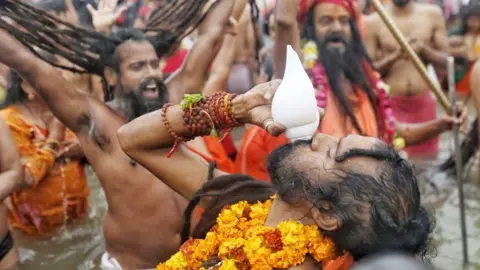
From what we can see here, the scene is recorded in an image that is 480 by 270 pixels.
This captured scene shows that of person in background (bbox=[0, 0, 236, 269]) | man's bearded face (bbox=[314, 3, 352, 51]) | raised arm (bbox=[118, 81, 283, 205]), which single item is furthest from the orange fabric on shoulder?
raised arm (bbox=[118, 81, 283, 205])

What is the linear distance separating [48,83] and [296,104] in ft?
5.58

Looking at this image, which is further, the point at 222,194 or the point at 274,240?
the point at 222,194

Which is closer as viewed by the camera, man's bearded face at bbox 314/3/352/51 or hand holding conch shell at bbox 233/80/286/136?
hand holding conch shell at bbox 233/80/286/136

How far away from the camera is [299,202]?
6.53 ft

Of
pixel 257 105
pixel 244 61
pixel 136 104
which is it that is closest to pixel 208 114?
pixel 257 105

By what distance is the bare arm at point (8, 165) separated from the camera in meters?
3.43

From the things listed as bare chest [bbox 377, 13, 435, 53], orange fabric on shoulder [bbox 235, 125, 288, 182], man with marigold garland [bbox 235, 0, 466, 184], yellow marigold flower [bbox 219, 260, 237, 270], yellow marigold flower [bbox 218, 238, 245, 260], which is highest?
yellow marigold flower [bbox 218, 238, 245, 260]

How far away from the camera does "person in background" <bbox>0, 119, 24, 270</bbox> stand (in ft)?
11.3

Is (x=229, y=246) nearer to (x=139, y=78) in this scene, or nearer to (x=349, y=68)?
(x=139, y=78)

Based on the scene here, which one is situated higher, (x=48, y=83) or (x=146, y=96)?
(x=48, y=83)

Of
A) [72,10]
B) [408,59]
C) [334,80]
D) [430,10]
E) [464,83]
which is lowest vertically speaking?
[464,83]

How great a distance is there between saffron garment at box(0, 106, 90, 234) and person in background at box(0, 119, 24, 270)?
79 cm

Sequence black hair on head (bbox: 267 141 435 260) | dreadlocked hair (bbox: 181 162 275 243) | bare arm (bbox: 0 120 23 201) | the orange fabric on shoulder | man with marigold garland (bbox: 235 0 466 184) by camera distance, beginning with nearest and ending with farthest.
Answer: black hair on head (bbox: 267 141 435 260)
dreadlocked hair (bbox: 181 162 275 243)
bare arm (bbox: 0 120 23 201)
man with marigold garland (bbox: 235 0 466 184)
the orange fabric on shoulder

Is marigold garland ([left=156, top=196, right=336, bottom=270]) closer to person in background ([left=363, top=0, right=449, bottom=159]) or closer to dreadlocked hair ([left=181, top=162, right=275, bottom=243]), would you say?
dreadlocked hair ([left=181, top=162, right=275, bottom=243])
